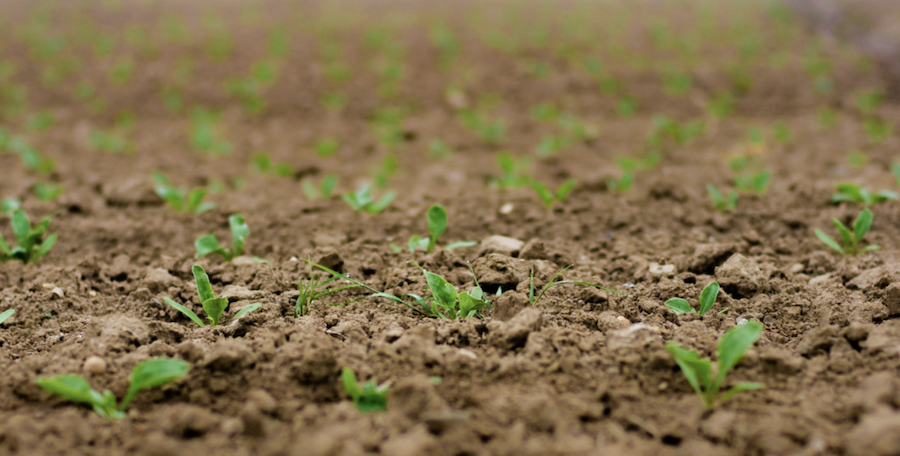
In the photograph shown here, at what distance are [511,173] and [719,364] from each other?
2.11m

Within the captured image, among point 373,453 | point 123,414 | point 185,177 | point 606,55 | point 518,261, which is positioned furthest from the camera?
point 606,55

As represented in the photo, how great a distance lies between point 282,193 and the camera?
3.08 m

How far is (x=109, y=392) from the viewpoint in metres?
1.32

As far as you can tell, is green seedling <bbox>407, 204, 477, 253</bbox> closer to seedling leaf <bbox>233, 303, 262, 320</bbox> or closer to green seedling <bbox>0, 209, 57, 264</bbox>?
seedling leaf <bbox>233, 303, 262, 320</bbox>

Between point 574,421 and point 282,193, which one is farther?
point 282,193

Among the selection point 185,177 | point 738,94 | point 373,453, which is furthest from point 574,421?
point 738,94

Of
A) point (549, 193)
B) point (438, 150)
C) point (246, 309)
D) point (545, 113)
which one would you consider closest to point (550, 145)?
point (438, 150)

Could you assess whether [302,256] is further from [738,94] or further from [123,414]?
[738,94]

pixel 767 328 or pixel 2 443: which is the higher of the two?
pixel 2 443

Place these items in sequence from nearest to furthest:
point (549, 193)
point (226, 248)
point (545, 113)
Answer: point (226, 248) → point (549, 193) → point (545, 113)

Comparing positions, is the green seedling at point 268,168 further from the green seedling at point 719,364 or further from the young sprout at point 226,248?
the green seedling at point 719,364

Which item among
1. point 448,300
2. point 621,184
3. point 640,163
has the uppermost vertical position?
point 448,300

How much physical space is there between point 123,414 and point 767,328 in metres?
1.76

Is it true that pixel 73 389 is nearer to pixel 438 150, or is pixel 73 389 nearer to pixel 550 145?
pixel 438 150
